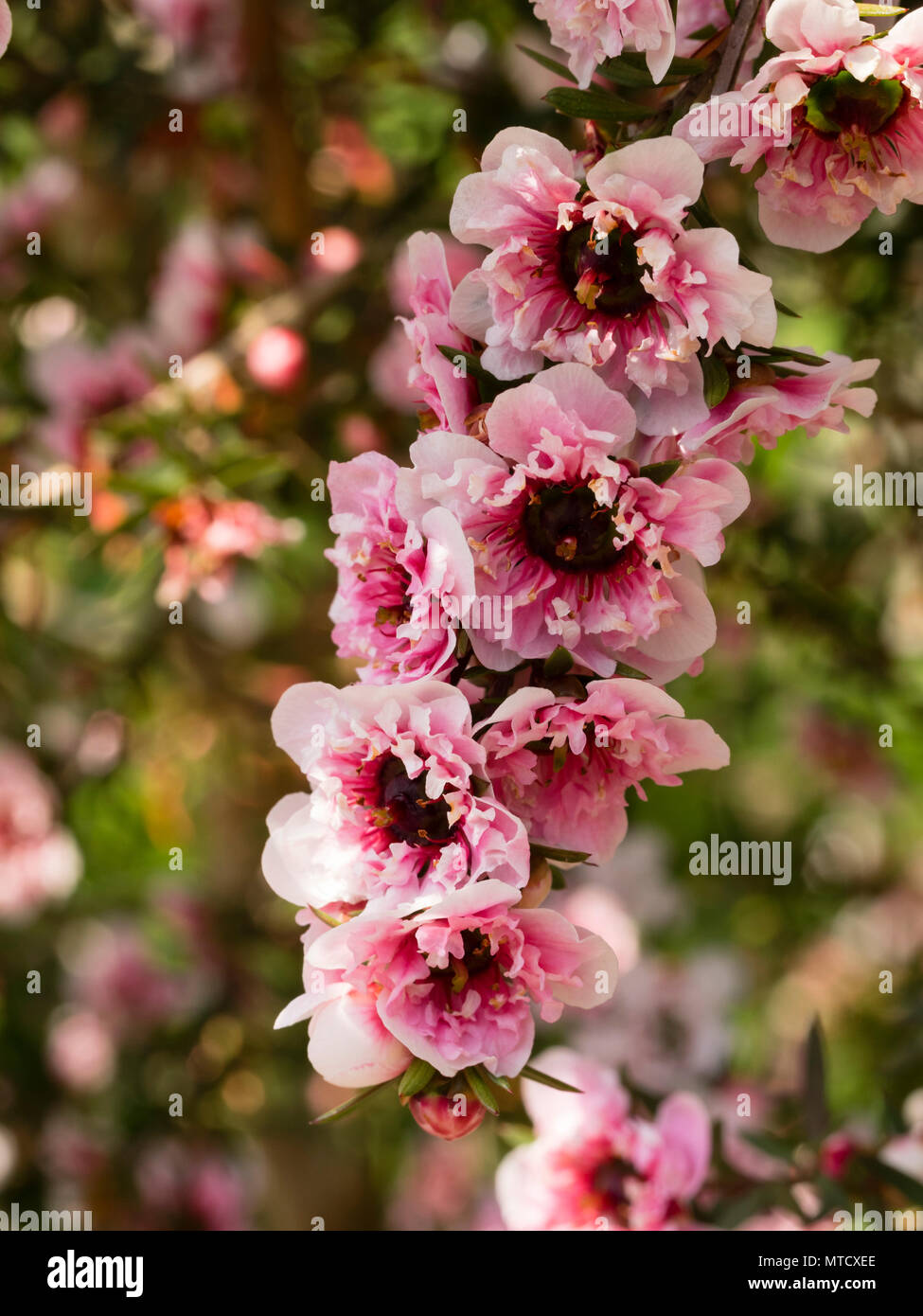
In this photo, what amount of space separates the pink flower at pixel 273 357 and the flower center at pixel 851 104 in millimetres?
841

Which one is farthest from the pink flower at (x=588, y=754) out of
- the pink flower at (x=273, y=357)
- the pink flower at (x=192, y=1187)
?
the pink flower at (x=192, y=1187)

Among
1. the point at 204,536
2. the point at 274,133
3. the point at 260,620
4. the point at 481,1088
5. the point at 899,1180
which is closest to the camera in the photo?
the point at 481,1088

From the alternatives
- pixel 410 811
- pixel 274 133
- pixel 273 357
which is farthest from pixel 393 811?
pixel 274 133

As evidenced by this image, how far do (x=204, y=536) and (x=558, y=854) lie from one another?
670 mm

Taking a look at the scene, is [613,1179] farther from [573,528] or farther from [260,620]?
[260,620]

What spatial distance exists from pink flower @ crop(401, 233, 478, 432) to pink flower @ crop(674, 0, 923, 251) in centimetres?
11

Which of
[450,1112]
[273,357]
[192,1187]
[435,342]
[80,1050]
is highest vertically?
[273,357]

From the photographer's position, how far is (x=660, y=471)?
48 cm

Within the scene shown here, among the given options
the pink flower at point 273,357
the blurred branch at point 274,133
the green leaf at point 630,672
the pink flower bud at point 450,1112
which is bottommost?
the pink flower bud at point 450,1112

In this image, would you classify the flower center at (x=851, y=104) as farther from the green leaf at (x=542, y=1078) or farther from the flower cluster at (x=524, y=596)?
the green leaf at (x=542, y=1078)

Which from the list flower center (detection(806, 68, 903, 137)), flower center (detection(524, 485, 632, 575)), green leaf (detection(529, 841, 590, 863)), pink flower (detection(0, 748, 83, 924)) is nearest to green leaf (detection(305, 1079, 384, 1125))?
green leaf (detection(529, 841, 590, 863))

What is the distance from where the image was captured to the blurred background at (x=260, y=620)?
126cm

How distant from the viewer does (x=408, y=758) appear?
17.8 inches

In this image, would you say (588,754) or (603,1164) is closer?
(588,754)
